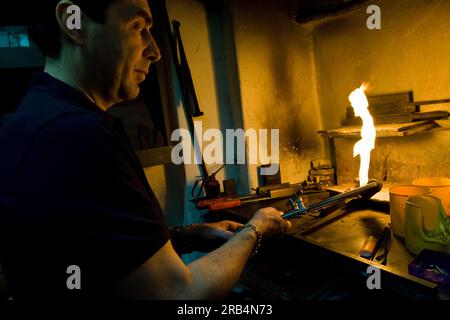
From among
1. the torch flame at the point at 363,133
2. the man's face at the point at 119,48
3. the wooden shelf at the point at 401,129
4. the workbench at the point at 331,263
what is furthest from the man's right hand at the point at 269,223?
the wooden shelf at the point at 401,129

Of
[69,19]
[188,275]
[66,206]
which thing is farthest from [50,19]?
[188,275]

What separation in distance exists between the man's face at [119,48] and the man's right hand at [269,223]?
2.36 ft

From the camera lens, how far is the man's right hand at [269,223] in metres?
1.35

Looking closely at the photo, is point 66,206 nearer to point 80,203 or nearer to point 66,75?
point 80,203

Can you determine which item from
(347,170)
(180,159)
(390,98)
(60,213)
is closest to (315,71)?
(390,98)

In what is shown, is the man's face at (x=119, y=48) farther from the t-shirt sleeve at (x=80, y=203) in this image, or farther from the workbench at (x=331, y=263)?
the workbench at (x=331, y=263)

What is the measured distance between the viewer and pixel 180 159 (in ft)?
8.42

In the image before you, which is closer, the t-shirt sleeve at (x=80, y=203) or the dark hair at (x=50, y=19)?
the t-shirt sleeve at (x=80, y=203)

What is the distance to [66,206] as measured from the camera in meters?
0.72

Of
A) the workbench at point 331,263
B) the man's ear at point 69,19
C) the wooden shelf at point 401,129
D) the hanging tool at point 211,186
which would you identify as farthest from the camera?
the hanging tool at point 211,186

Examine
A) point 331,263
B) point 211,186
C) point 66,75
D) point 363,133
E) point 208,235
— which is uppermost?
point 66,75

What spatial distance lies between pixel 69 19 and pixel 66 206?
1.85 ft
